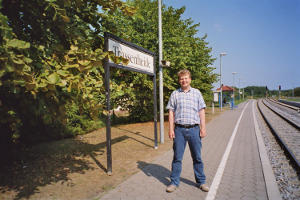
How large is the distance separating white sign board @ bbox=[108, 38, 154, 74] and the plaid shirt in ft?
6.02

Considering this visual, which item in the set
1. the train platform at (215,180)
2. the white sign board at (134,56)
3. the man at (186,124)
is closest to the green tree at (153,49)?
the white sign board at (134,56)

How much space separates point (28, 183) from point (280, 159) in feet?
20.2

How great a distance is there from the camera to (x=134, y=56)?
5.61m

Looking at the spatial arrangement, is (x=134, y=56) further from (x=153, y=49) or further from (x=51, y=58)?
(x=153, y=49)

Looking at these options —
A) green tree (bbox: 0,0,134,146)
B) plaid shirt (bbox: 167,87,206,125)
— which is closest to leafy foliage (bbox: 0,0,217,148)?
green tree (bbox: 0,0,134,146)

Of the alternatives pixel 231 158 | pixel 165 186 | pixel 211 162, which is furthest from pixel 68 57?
pixel 231 158

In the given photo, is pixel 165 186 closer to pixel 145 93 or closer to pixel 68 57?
pixel 68 57

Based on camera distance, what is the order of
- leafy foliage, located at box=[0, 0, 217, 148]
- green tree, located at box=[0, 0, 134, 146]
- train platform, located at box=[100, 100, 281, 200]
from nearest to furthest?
1. leafy foliage, located at box=[0, 0, 217, 148]
2. green tree, located at box=[0, 0, 134, 146]
3. train platform, located at box=[100, 100, 281, 200]

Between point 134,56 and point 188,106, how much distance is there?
2708 millimetres

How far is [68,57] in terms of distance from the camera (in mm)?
2555

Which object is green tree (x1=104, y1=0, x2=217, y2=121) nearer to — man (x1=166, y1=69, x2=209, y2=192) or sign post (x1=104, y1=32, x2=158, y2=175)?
sign post (x1=104, y1=32, x2=158, y2=175)

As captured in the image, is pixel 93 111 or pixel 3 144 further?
pixel 3 144

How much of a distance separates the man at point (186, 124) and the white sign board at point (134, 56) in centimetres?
180

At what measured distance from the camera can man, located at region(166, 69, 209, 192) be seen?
3445mm
